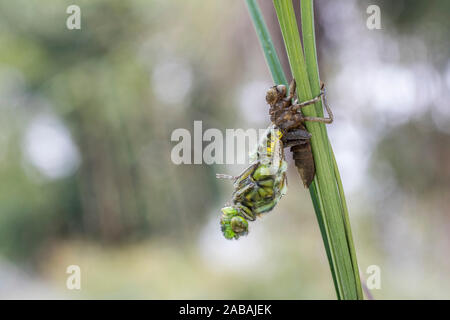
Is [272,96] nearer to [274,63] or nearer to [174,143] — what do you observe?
[274,63]

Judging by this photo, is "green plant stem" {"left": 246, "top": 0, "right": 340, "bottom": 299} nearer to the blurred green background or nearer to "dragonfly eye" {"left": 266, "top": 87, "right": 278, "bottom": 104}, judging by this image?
"dragonfly eye" {"left": 266, "top": 87, "right": 278, "bottom": 104}

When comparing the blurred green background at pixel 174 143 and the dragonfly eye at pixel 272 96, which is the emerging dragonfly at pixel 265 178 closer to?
the dragonfly eye at pixel 272 96

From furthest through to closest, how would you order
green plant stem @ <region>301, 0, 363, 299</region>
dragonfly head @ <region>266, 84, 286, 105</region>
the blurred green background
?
the blurred green background < dragonfly head @ <region>266, 84, 286, 105</region> < green plant stem @ <region>301, 0, 363, 299</region>

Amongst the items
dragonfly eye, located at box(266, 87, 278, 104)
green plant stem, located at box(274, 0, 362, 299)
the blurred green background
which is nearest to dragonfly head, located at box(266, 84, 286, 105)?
dragonfly eye, located at box(266, 87, 278, 104)

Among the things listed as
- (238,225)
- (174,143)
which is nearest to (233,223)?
(238,225)

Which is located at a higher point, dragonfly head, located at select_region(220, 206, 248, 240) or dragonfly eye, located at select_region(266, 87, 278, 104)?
dragonfly eye, located at select_region(266, 87, 278, 104)

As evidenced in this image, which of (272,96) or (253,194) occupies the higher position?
(272,96)

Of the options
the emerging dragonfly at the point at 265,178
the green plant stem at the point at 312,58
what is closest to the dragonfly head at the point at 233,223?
the emerging dragonfly at the point at 265,178
